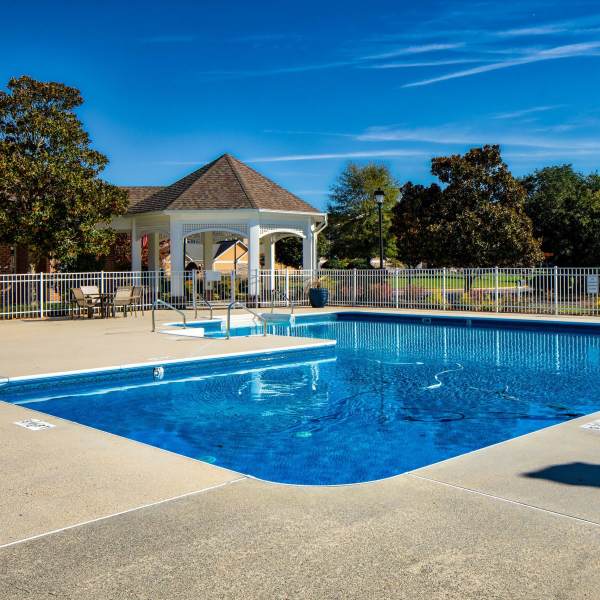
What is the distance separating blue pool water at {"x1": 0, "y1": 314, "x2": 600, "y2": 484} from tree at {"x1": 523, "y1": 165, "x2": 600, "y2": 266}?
2014cm

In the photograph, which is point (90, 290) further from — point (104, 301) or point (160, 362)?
point (160, 362)

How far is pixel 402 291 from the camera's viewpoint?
25.0 meters

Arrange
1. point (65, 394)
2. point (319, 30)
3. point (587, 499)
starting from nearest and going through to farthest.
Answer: point (587, 499)
point (65, 394)
point (319, 30)

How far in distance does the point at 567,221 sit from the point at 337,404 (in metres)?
28.0

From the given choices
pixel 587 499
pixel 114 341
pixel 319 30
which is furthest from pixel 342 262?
pixel 587 499

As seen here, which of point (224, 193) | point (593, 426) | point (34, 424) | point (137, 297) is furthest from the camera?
point (224, 193)

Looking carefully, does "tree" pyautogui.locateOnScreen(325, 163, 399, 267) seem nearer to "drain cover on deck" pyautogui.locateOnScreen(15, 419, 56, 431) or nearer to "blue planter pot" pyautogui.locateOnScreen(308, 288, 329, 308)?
"blue planter pot" pyautogui.locateOnScreen(308, 288, 329, 308)

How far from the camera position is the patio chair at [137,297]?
2198 centimetres

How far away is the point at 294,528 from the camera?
415cm

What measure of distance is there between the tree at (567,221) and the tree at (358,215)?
44.3 feet

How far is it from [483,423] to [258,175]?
894 inches

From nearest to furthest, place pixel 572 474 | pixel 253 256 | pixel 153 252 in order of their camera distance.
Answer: pixel 572 474 → pixel 253 256 → pixel 153 252

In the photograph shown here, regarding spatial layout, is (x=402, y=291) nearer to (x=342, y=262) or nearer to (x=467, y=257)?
(x=467, y=257)

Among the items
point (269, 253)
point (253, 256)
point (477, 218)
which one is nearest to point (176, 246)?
point (253, 256)
